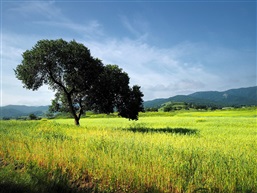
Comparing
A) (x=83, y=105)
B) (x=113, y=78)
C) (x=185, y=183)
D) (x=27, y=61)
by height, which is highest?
(x=27, y=61)

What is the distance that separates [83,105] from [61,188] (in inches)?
1096

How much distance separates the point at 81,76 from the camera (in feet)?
101

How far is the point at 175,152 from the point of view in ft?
34.2

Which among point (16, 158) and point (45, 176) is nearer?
point (45, 176)

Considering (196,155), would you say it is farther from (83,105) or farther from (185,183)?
(83,105)

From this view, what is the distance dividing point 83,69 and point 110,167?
Result: 24381 millimetres

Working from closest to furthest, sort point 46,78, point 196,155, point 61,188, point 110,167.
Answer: point 61,188 < point 110,167 < point 196,155 < point 46,78

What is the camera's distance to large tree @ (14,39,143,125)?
97.5ft

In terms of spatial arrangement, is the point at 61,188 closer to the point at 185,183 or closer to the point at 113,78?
the point at 185,183

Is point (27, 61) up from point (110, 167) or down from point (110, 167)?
up

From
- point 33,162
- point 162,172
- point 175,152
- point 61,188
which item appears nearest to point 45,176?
point 61,188

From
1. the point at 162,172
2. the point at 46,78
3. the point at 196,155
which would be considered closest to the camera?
the point at 162,172

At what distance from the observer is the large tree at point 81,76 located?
2970 centimetres

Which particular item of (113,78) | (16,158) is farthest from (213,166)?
(113,78)
